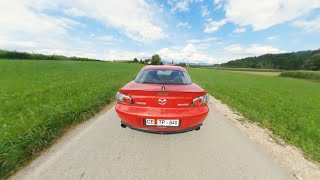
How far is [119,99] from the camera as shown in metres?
3.75

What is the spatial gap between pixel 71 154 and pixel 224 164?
8.09ft

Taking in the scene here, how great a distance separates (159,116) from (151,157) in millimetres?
712

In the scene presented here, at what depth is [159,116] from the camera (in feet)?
11.1

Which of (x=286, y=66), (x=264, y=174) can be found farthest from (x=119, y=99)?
(x=286, y=66)

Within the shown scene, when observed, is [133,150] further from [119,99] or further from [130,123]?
[119,99]

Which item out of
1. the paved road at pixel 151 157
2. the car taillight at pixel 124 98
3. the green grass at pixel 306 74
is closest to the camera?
the paved road at pixel 151 157

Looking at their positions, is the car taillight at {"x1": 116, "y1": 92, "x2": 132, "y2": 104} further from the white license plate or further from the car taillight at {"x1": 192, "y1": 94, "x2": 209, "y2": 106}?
the car taillight at {"x1": 192, "y1": 94, "x2": 209, "y2": 106}

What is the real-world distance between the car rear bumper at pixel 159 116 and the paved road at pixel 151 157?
35 centimetres

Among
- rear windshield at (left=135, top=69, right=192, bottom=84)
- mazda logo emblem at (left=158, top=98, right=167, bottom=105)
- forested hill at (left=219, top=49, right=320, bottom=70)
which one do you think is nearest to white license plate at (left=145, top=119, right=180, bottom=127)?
mazda logo emblem at (left=158, top=98, right=167, bottom=105)

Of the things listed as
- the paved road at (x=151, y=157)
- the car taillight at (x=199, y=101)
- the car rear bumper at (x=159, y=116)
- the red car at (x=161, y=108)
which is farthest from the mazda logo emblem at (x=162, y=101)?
the paved road at (x=151, y=157)

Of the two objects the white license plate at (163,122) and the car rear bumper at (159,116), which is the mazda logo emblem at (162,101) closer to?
the car rear bumper at (159,116)

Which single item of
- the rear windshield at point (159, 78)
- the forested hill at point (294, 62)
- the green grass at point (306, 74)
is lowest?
the green grass at point (306, 74)

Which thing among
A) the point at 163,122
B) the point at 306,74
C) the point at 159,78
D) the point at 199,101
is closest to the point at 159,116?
the point at 163,122

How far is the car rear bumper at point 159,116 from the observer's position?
3.42 metres
